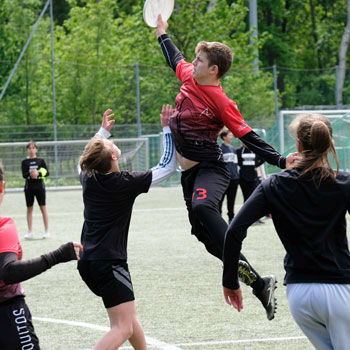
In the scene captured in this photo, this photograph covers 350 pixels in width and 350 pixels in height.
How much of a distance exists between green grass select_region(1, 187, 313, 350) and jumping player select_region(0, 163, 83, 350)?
7.99ft

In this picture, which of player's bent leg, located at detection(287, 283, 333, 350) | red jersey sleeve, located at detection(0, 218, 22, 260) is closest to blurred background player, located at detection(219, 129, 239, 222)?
red jersey sleeve, located at detection(0, 218, 22, 260)

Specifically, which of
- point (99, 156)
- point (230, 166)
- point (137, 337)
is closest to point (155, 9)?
point (99, 156)

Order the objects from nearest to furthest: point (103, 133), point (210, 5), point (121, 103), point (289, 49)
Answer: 1. point (103, 133)
2. point (121, 103)
3. point (210, 5)
4. point (289, 49)

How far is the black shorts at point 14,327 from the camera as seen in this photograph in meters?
4.28

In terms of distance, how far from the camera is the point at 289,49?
5325 centimetres

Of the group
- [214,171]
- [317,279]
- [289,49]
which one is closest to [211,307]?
[214,171]

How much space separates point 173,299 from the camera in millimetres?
8781

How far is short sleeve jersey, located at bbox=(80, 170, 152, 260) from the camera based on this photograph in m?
5.26

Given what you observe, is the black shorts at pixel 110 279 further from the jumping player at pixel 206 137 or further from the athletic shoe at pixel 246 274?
the jumping player at pixel 206 137

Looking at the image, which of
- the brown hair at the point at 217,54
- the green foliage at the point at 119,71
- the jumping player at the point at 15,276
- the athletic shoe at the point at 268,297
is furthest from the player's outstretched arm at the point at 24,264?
the green foliage at the point at 119,71

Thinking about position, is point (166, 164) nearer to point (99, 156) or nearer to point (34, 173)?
point (99, 156)

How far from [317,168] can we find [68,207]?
19721 mm

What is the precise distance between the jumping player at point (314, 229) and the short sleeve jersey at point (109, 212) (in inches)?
58.4

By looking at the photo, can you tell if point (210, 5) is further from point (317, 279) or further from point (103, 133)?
point (317, 279)
